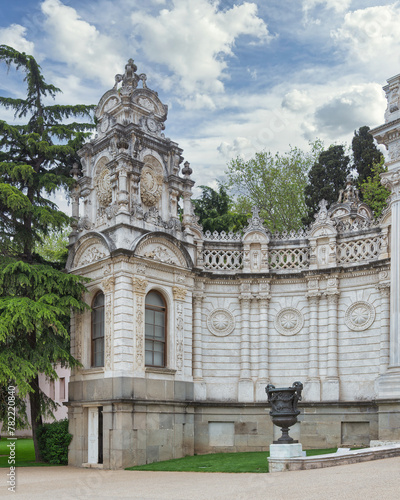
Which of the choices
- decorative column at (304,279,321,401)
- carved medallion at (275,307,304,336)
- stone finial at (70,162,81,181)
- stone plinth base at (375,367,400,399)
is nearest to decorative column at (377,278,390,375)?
stone plinth base at (375,367,400,399)

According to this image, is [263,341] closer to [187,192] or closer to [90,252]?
Result: [187,192]

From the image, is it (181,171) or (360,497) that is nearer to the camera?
(360,497)

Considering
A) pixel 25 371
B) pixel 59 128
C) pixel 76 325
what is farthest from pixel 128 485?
pixel 59 128

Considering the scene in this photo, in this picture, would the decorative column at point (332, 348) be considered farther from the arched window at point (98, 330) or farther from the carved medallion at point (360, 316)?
the arched window at point (98, 330)

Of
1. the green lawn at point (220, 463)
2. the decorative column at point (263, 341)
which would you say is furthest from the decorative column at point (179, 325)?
the green lawn at point (220, 463)

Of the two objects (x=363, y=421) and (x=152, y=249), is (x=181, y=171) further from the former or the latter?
(x=363, y=421)

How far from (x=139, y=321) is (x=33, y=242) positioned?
19.6 feet

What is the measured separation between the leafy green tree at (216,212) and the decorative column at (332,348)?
14.5 m

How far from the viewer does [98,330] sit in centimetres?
2275

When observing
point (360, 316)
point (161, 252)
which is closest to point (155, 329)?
point (161, 252)

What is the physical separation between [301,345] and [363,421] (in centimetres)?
347

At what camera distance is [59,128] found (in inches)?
1037

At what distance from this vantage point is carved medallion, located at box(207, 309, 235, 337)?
955 inches

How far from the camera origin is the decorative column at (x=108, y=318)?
21.3 meters
